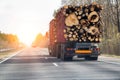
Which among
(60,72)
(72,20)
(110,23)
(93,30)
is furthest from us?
(110,23)

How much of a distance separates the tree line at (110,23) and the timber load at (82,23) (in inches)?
671

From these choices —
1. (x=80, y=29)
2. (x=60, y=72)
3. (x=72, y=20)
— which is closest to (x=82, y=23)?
(x=80, y=29)

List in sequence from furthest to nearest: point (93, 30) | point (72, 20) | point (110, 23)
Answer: point (110, 23), point (93, 30), point (72, 20)

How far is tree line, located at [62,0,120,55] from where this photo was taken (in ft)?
150

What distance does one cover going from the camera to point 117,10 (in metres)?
54.3

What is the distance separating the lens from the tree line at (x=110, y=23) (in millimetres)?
45706

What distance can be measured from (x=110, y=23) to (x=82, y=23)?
3645cm

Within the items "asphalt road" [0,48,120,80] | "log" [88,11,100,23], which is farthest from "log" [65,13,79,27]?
"asphalt road" [0,48,120,80]

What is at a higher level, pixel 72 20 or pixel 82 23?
pixel 72 20

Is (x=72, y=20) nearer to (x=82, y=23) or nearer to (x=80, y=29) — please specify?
(x=82, y=23)

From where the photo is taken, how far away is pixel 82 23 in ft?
87.9

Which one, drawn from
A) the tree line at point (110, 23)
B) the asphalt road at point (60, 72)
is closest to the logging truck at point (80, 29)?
the asphalt road at point (60, 72)

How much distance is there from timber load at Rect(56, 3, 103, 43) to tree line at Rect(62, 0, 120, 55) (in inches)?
671

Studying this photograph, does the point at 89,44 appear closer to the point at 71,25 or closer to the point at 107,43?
the point at 71,25
